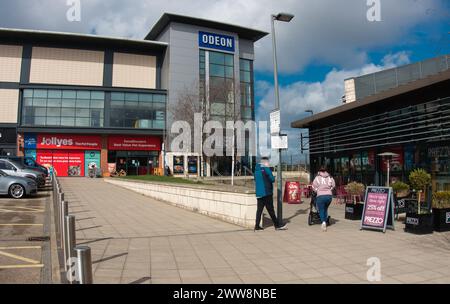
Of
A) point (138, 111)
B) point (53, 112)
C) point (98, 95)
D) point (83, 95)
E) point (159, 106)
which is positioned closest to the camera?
point (53, 112)

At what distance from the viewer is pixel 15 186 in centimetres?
1623

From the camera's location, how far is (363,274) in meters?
5.39

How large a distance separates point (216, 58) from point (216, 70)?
1652mm

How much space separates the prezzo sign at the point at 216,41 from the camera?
4647cm

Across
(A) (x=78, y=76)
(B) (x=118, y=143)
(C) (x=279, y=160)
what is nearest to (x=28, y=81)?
(A) (x=78, y=76)

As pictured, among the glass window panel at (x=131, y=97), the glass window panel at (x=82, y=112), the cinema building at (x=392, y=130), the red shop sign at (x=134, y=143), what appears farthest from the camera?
the glass window panel at (x=131, y=97)

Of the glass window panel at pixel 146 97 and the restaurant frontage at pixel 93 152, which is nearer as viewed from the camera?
the restaurant frontage at pixel 93 152

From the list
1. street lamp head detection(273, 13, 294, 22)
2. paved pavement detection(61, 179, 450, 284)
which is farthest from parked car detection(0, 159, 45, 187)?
street lamp head detection(273, 13, 294, 22)

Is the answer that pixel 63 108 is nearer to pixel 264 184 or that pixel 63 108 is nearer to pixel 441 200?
pixel 264 184

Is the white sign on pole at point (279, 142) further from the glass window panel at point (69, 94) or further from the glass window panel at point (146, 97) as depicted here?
the glass window panel at point (69, 94)

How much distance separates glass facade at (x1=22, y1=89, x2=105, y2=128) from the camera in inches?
1609

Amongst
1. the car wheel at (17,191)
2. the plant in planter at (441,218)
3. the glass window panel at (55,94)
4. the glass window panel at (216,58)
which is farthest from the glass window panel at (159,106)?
the plant in planter at (441,218)

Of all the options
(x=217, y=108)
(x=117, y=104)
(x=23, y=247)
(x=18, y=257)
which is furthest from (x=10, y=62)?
(x=18, y=257)

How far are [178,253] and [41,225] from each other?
4964mm
